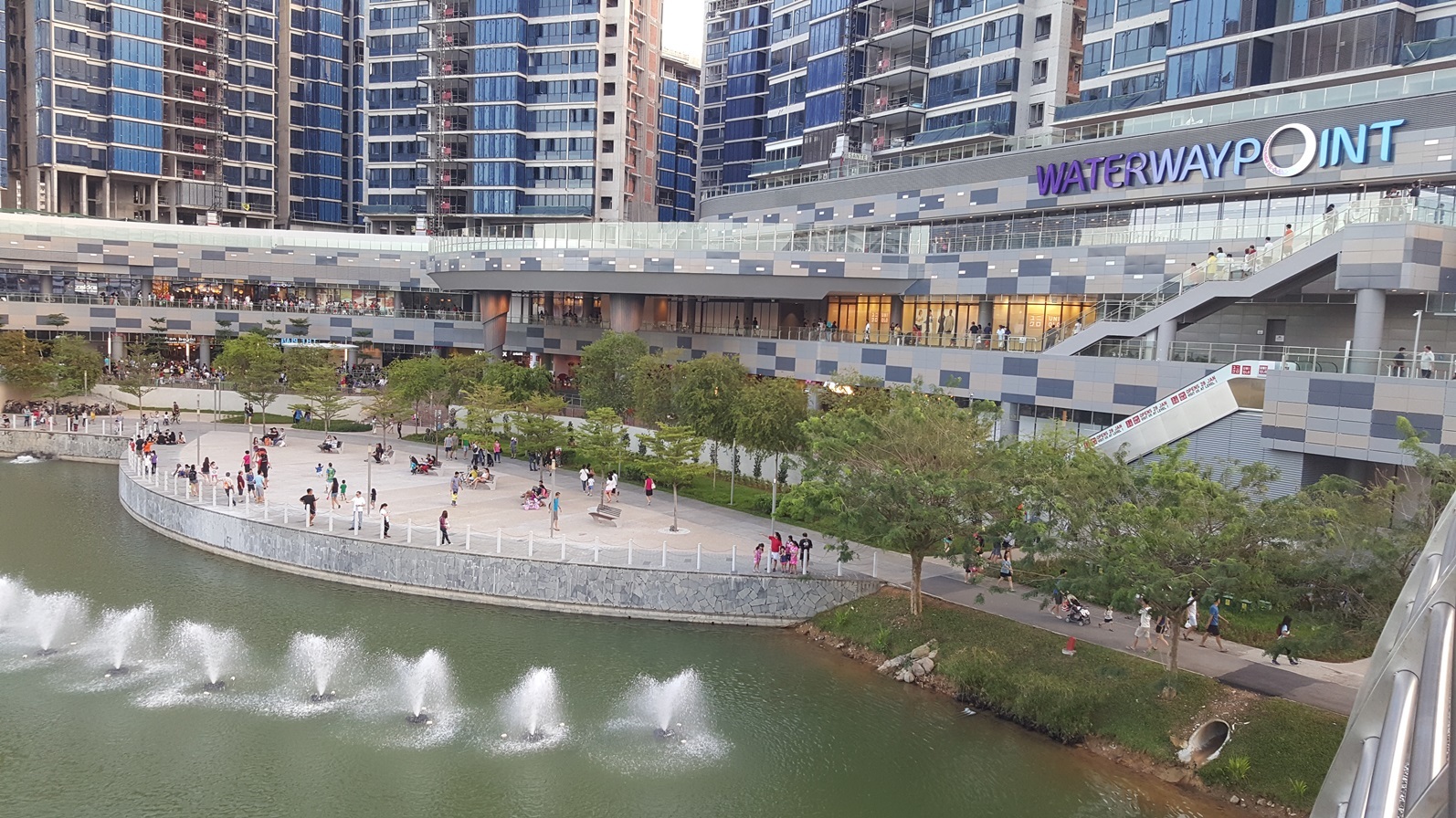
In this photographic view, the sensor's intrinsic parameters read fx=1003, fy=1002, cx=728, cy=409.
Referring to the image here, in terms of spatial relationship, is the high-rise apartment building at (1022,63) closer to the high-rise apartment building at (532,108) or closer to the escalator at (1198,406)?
the high-rise apartment building at (532,108)

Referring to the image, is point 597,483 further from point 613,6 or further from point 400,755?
point 613,6

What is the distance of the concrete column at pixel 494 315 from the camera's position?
73.2 m

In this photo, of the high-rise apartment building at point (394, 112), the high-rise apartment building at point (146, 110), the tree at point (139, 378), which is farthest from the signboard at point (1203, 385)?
the high-rise apartment building at point (146, 110)

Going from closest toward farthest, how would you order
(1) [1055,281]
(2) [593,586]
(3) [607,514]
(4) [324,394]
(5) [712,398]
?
(2) [593,586], (3) [607,514], (5) [712,398], (1) [1055,281], (4) [324,394]

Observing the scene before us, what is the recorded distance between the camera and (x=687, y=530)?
35219 millimetres

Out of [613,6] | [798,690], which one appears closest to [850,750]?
[798,690]

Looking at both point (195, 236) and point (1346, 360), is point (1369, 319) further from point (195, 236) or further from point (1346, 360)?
point (195, 236)

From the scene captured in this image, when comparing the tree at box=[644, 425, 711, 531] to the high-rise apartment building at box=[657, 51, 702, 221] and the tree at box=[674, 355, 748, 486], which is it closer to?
the tree at box=[674, 355, 748, 486]

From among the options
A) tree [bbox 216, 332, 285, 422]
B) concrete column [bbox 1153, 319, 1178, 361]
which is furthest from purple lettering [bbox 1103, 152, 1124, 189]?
tree [bbox 216, 332, 285, 422]

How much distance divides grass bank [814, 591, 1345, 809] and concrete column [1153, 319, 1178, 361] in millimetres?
16686

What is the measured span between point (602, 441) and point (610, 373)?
11034 mm

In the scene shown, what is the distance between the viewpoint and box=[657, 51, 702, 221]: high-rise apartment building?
11706 cm

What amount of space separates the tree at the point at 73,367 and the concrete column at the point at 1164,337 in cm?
5886

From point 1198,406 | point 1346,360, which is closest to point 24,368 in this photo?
point 1198,406
